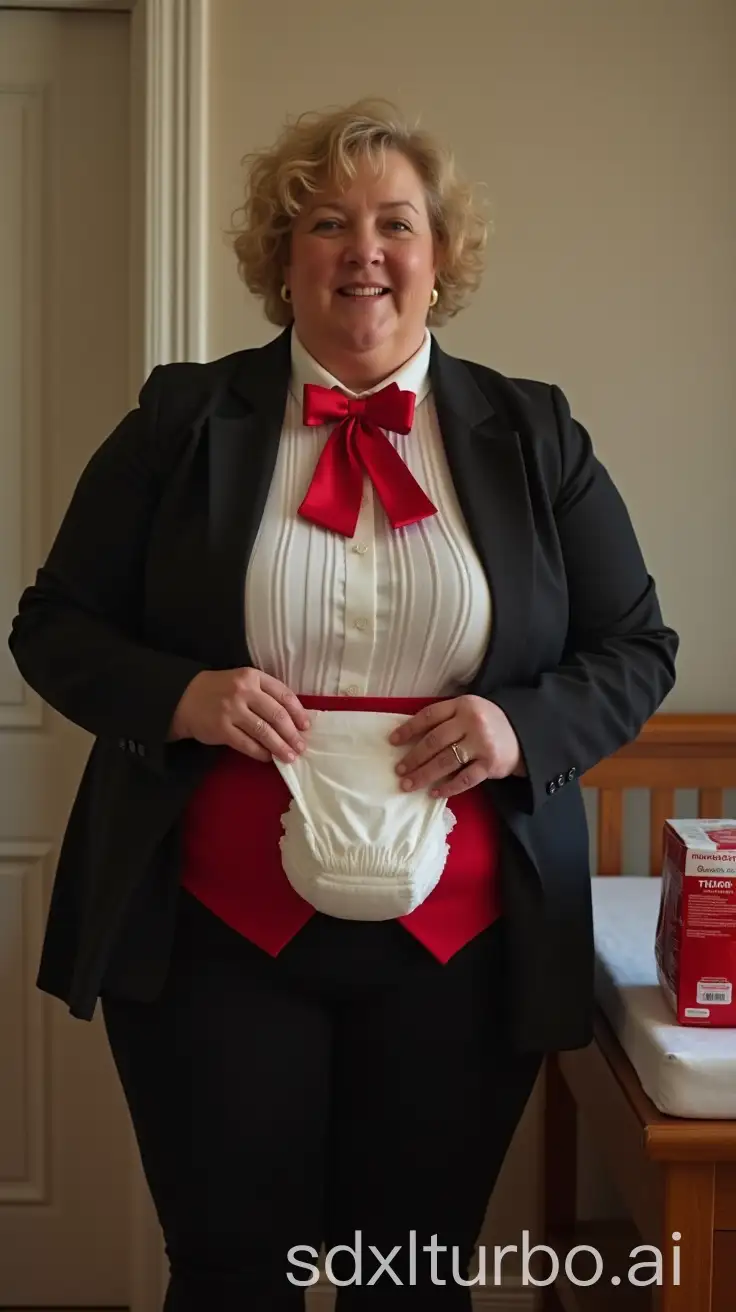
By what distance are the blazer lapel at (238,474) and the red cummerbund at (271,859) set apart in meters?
0.10

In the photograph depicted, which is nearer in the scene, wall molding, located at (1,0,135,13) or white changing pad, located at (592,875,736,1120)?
white changing pad, located at (592,875,736,1120)

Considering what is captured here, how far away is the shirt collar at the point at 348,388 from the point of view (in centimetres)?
120

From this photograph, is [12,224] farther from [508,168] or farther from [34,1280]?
[34,1280]

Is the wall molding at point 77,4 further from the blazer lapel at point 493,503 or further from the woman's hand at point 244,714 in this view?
the woman's hand at point 244,714

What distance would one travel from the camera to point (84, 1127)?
1.94 meters

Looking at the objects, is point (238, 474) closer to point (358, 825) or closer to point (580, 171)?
point (358, 825)

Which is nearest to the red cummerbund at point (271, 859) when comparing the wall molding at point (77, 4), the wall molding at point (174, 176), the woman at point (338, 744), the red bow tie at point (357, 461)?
the woman at point (338, 744)

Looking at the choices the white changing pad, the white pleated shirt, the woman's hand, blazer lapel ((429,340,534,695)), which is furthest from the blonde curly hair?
the white changing pad

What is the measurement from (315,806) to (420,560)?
236mm

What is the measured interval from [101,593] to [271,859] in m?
0.30

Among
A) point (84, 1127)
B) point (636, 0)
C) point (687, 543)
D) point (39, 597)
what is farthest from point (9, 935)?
point (636, 0)

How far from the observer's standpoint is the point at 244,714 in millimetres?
1057

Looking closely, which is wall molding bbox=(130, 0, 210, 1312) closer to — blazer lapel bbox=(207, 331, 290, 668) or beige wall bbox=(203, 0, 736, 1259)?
beige wall bbox=(203, 0, 736, 1259)

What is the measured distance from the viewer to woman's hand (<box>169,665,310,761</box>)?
1.06m
